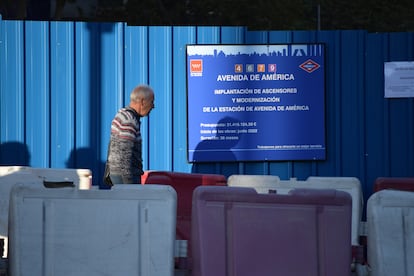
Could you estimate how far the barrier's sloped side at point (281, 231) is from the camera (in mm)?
5867

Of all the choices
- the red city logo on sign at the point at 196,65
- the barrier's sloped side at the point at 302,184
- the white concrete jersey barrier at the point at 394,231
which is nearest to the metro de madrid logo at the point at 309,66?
the red city logo on sign at the point at 196,65

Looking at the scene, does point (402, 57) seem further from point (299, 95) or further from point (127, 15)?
point (127, 15)

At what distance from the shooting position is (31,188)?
596 centimetres

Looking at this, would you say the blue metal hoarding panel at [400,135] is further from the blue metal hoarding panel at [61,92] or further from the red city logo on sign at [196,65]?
the blue metal hoarding panel at [61,92]

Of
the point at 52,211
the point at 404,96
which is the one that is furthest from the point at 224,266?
the point at 404,96

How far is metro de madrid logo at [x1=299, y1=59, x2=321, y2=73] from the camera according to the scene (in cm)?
996

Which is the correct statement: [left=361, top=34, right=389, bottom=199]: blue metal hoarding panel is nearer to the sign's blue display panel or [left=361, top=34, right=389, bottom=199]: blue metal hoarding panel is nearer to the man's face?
the sign's blue display panel

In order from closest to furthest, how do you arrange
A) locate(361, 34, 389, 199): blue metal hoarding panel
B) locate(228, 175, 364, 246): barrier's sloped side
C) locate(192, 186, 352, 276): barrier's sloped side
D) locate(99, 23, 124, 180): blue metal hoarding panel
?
locate(192, 186, 352, 276): barrier's sloped side < locate(228, 175, 364, 246): barrier's sloped side < locate(99, 23, 124, 180): blue metal hoarding panel < locate(361, 34, 389, 199): blue metal hoarding panel

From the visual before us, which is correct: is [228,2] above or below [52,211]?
above

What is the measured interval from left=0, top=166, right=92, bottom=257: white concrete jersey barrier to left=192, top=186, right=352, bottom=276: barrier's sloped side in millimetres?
3015

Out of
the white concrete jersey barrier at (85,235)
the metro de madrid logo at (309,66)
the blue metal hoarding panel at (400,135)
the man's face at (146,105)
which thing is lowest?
the white concrete jersey barrier at (85,235)

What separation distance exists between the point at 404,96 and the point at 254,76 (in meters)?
1.86

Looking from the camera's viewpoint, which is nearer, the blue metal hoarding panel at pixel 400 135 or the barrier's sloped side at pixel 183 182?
the barrier's sloped side at pixel 183 182

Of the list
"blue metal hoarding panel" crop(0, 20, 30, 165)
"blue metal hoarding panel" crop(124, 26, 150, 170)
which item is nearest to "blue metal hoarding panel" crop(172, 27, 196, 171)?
"blue metal hoarding panel" crop(124, 26, 150, 170)
